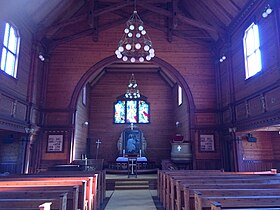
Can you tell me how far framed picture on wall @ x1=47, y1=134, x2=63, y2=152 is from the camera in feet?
29.2

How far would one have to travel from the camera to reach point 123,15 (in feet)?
32.7

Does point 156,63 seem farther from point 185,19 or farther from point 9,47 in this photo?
point 9,47

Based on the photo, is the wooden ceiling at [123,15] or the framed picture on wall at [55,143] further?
the framed picture on wall at [55,143]

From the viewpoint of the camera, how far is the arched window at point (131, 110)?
46.0 ft

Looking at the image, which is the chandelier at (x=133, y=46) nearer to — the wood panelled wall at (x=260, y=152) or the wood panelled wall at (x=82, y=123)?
the wood panelled wall at (x=260, y=152)

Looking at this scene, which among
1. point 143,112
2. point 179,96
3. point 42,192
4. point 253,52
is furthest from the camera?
point 143,112

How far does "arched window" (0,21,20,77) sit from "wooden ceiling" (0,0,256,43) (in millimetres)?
595

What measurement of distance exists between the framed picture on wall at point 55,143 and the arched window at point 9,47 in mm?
2903

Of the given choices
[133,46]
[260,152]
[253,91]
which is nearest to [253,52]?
[253,91]

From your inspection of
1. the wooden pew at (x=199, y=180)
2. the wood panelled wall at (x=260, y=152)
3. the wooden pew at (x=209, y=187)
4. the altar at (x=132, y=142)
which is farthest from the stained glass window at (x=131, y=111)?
the wooden pew at (x=209, y=187)

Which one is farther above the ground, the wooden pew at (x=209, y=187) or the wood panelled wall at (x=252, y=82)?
the wood panelled wall at (x=252, y=82)

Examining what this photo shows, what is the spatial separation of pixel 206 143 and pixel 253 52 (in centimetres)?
385

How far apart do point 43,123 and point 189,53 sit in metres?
6.60

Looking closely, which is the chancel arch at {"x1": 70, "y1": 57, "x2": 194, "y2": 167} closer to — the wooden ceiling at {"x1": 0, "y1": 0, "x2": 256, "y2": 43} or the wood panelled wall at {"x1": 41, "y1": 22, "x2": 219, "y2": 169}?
the wood panelled wall at {"x1": 41, "y1": 22, "x2": 219, "y2": 169}
